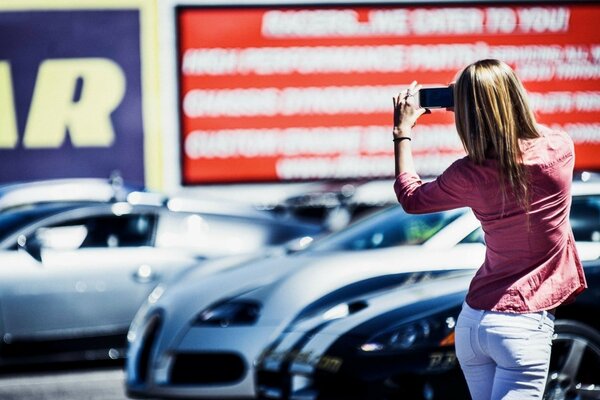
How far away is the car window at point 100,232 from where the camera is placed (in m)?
7.84

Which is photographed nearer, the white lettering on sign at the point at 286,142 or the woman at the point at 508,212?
the woman at the point at 508,212

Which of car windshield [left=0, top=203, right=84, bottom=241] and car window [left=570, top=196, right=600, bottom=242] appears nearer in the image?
car window [left=570, top=196, right=600, bottom=242]

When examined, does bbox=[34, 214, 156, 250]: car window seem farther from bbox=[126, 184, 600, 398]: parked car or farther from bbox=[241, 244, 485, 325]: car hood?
bbox=[241, 244, 485, 325]: car hood

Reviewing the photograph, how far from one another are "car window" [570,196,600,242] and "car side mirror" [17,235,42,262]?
11.9ft

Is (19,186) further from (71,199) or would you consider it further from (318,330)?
(318,330)

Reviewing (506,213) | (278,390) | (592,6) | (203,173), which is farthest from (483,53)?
(506,213)

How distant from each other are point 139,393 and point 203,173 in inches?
310

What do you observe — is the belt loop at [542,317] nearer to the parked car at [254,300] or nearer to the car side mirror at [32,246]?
the parked car at [254,300]

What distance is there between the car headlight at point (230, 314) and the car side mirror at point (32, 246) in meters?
2.13

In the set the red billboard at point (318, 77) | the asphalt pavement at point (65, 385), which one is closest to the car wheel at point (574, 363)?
the asphalt pavement at point (65, 385)

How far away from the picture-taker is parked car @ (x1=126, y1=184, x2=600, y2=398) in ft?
18.2

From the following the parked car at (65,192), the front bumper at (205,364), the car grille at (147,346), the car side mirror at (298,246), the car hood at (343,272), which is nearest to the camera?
the car hood at (343,272)

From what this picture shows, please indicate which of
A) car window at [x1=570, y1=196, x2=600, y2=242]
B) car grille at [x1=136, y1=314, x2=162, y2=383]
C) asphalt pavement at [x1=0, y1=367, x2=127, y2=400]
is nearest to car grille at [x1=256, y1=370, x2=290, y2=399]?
car grille at [x1=136, y1=314, x2=162, y2=383]

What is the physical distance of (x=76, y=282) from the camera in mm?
7613
